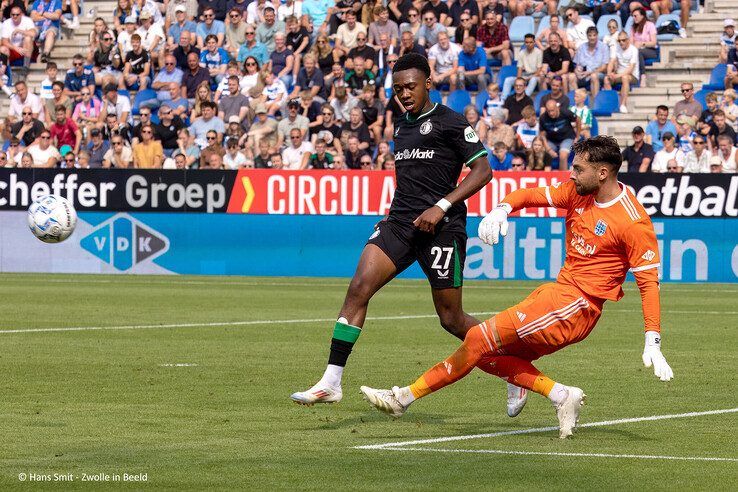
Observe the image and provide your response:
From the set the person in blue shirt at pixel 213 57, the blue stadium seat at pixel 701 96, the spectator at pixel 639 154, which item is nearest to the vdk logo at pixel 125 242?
the person in blue shirt at pixel 213 57

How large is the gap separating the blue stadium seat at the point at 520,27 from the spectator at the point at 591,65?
1835 millimetres

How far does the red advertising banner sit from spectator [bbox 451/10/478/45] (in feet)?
15.9

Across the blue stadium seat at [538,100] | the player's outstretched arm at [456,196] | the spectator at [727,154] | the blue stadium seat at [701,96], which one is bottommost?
the spectator at [727,154]

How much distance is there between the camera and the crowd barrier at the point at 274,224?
24.5 metres

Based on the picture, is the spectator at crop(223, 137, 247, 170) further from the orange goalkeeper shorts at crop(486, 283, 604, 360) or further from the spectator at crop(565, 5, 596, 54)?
the orange goalkeeper shorts at crop(486, 283, 604, 360)

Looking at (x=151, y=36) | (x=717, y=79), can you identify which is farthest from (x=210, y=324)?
(x=151, y=36)

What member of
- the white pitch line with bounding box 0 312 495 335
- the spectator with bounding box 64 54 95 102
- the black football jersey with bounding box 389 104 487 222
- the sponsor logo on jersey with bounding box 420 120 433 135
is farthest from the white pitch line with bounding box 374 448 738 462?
the spectator with bounding box 64 54 95 102

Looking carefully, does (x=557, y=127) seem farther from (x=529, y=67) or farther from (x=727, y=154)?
(x=727, y=154)

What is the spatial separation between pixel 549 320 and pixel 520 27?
879 inches

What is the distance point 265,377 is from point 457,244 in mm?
2778

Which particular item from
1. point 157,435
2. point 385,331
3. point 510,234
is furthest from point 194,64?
point 157,435

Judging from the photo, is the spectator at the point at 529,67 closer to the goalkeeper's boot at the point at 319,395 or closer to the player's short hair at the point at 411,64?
the player's short hair at the point at 411,64

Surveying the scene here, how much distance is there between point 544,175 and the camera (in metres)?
24.7

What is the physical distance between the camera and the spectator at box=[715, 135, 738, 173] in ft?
83.0
